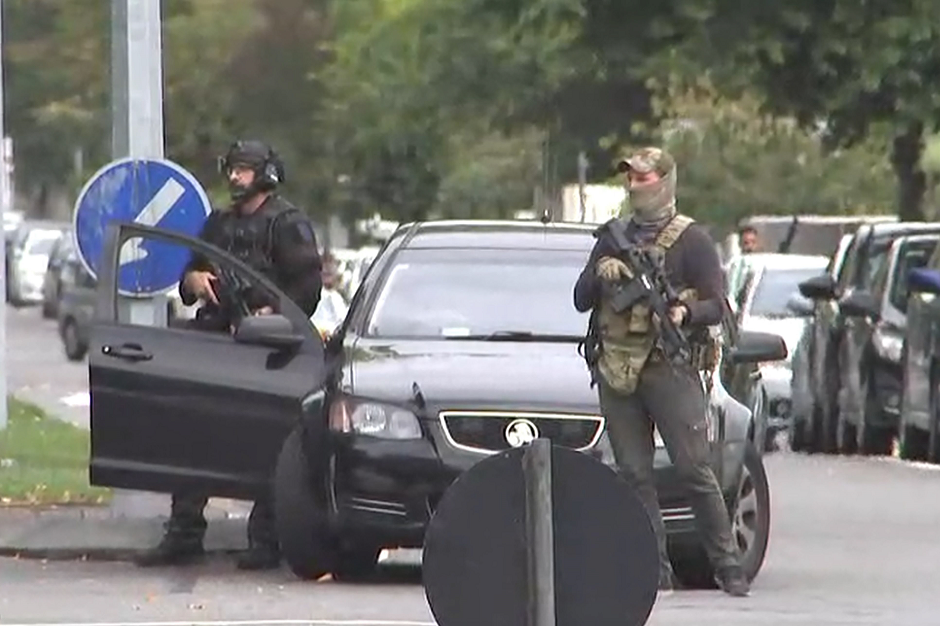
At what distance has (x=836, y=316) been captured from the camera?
2427cm

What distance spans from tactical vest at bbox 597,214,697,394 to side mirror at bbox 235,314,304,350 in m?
1.85

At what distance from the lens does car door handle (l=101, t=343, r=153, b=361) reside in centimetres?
1301

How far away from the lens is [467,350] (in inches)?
493

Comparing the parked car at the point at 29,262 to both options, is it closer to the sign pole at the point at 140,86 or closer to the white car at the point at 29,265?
the white car at the point at 29,265

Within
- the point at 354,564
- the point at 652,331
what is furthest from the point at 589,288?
the point at 354,564

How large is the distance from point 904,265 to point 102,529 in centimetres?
1000

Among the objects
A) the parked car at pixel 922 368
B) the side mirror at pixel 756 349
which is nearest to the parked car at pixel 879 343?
the parked car at pixel 922 368

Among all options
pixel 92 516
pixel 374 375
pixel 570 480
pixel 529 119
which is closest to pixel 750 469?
pixel 374 375

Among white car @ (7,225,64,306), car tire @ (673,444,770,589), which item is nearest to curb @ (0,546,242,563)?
car tire @ (673,444,770,589)

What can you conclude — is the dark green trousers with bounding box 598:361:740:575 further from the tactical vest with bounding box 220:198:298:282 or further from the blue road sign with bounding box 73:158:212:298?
the blue road sign with bounding box 73:158:212:298

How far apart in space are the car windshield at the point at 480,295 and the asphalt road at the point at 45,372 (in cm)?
1229

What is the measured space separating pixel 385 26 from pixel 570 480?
4866cm

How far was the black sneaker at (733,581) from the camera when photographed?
11.8 meters

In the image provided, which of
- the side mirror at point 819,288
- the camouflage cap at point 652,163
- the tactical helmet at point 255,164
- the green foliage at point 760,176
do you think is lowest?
the green foliage at point 760,176
